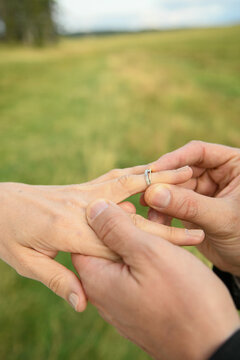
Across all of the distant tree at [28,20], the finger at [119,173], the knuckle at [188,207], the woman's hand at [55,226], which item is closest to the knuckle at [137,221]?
the woman's hand at [55,226]

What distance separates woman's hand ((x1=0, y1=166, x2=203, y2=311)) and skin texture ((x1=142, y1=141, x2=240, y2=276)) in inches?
5.4

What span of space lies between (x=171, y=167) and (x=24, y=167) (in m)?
3.15

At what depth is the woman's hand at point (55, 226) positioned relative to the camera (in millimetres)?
1485

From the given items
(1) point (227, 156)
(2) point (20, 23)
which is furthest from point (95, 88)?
(2) point (20, 23)

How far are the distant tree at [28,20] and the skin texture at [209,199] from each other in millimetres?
39445

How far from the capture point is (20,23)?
119ft

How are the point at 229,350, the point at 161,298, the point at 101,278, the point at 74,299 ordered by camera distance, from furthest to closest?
the point at 74,299 < the point at 101,278 < the point at 161,298 < the point at 229,350

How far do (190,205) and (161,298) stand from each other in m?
0.63

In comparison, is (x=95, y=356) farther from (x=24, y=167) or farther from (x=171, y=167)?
(x=24, y=167)

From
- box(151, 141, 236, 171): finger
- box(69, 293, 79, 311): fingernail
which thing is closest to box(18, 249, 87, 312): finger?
box(69, 293, 79, 311): fingernail

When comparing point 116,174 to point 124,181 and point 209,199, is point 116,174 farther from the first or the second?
point 209,199

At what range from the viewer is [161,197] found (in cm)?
158

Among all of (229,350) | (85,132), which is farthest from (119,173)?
(85,132)

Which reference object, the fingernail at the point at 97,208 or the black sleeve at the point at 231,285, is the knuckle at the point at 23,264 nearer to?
the fingernail at the point at 97,208
